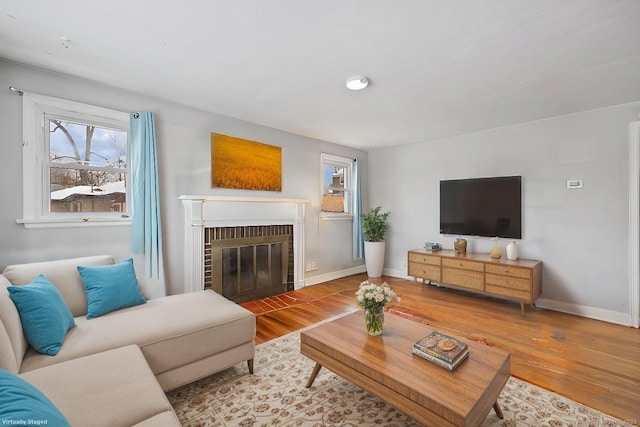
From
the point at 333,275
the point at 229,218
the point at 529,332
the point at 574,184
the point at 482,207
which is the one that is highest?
the point at 574,184

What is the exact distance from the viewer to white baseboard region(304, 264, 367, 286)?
4.51 m

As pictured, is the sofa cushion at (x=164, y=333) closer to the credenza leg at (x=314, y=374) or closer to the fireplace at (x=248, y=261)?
the credenza leg at (x=314, y=374)

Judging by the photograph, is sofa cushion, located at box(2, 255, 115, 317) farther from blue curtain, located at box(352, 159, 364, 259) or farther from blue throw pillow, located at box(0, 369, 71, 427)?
blue curtain, located at box(352, 159, 364, 259)

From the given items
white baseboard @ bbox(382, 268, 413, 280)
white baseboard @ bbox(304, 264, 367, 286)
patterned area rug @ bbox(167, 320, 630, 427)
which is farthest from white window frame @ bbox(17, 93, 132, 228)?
white baseboard @ bbox(382, 268, 413, 280)

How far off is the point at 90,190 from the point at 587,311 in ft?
18.3

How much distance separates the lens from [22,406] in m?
0.71

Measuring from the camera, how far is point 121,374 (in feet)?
4.44

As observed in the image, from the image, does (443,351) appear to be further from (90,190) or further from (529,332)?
(90,190)

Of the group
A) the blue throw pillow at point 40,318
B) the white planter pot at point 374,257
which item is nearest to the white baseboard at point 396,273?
the white planter pot at point 374,257

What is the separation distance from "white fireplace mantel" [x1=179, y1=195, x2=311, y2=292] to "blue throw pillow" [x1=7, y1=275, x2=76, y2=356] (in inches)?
60.3

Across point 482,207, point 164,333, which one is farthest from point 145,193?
point 482,207

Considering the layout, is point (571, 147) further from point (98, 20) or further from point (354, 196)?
point (98, 20)

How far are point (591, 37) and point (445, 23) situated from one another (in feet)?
3.42

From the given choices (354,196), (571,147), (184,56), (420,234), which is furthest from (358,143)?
(184,56)
